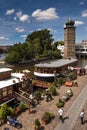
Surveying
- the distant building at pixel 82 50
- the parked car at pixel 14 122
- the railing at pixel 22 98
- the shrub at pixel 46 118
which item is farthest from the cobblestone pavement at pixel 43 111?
the distant building at pixel 82 50

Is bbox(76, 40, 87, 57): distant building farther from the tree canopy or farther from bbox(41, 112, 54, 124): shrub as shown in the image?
bbox(41, 112, 54, 124): shrub

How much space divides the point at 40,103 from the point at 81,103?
19.5 feet

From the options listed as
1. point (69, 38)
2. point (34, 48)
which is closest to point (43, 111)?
point (34, 48)

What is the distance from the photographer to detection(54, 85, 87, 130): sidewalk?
22378 mm

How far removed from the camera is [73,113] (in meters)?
25.8

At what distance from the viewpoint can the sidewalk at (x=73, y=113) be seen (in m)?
22.4

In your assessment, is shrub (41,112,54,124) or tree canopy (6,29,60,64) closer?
shrub (41,112,54,124)

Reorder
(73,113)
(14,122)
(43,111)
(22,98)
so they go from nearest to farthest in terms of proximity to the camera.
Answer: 1. (14,122)
2. (73,113)
3. (43,111)
4. (22,98)

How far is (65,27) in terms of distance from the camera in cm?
13562

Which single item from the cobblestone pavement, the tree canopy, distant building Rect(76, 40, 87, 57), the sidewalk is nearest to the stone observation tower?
the tree canopy

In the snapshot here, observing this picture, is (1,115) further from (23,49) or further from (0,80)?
(23,49)

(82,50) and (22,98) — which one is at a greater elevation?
(82,50)

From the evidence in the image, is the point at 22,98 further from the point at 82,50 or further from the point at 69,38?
the point at 82,50

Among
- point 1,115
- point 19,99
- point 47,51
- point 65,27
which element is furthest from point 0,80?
point 65,27
